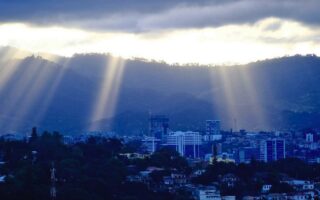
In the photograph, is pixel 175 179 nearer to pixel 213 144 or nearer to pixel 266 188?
pixel 266 188

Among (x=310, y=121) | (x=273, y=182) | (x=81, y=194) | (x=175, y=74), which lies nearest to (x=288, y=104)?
(x=310, y=121)

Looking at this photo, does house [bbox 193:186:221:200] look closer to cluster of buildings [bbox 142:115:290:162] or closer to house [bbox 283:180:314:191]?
house [bbox 283:180:314:191]

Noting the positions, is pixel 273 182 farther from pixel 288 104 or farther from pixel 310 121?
pixel 288 104

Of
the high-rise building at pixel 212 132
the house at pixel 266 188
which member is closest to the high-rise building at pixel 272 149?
the high-rise building at pixel 212 132

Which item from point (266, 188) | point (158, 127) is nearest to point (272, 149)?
point (158, 127)

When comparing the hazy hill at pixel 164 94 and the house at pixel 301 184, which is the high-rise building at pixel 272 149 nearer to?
the house at pixel 301 184

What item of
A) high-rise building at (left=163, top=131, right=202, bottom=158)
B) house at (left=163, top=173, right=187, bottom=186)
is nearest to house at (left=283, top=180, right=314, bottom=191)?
house at (left=163, top=173, right=187, bottom=186)
